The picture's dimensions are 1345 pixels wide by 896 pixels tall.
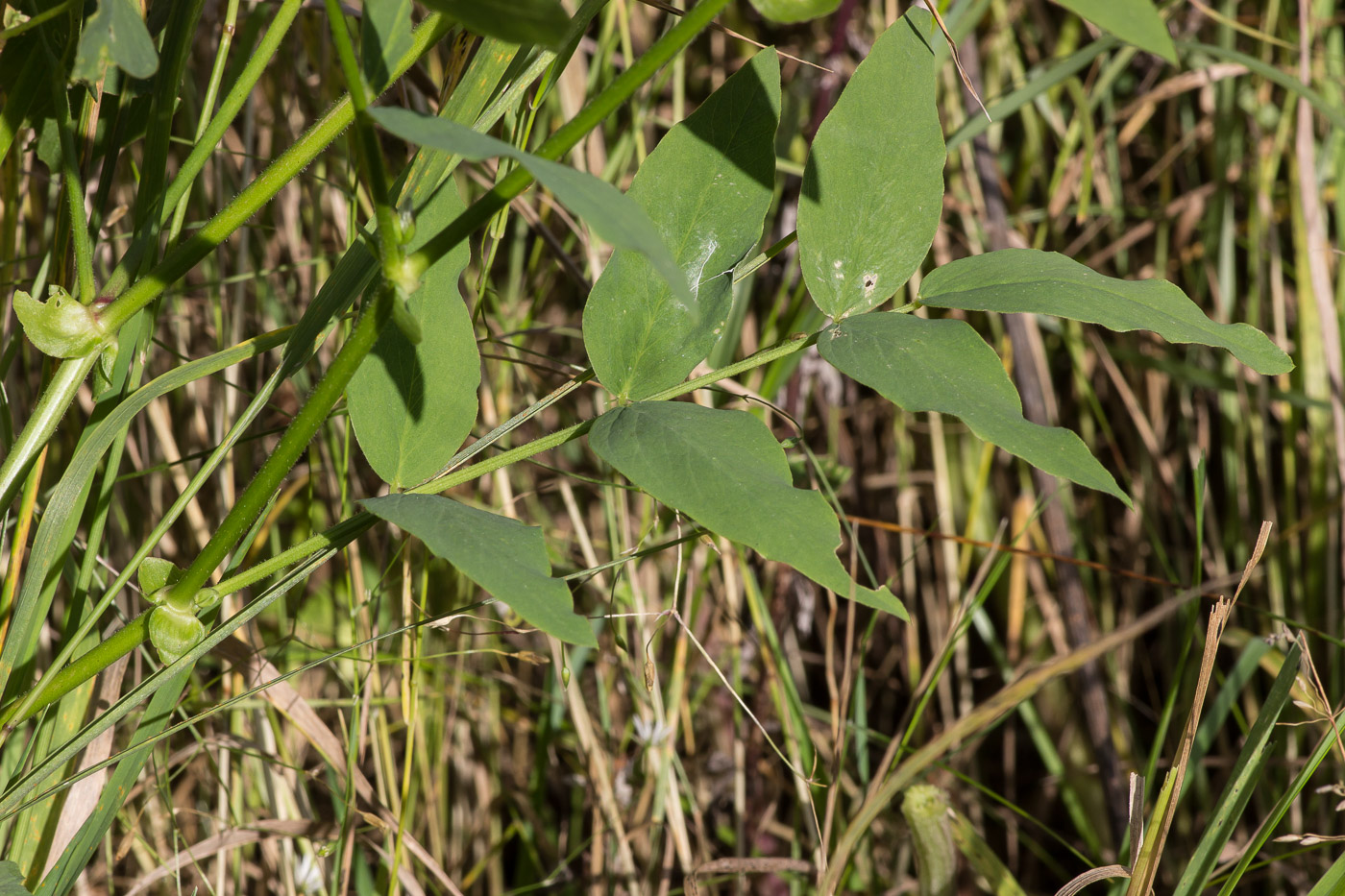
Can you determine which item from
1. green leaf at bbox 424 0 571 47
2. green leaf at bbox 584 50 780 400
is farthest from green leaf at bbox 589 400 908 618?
green leaf at bbox 424 0 571 47

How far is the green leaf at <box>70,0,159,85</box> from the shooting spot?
28 cm

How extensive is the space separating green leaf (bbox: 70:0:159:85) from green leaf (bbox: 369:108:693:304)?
9 cm

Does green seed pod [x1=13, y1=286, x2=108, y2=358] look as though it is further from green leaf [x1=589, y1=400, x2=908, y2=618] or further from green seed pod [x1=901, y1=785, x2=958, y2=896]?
green seed pod [x1=901, y1=785, x2=958, y2=896]

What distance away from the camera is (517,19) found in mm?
267

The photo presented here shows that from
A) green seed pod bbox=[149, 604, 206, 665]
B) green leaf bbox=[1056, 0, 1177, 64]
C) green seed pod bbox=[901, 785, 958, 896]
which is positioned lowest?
green seed pod bbox=[901, 785, 958, 896]

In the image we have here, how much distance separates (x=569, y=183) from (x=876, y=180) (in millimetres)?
168

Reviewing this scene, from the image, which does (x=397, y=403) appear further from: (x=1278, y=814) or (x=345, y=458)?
(x=1278, y=814)

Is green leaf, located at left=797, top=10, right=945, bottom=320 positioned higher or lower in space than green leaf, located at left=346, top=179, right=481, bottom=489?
higher

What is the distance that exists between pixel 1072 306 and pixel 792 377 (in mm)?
634

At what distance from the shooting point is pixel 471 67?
0.41m

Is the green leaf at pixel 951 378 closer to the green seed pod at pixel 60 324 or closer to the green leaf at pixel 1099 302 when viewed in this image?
the green leaf at pixel 1099 302

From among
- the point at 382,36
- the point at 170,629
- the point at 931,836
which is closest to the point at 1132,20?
the point at 382,36

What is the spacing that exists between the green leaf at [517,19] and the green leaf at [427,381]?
0.39 feet

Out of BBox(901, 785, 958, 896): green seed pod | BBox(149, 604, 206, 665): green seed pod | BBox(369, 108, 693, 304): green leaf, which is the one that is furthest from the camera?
BBox(901, 785, 958, 896): green seed pod
